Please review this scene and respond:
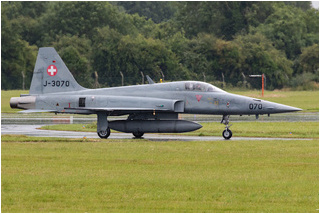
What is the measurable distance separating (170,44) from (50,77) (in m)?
48.4

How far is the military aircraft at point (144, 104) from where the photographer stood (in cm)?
2448

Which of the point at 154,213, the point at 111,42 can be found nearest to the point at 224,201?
the point at 154,213

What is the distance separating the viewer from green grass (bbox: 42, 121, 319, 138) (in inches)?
1035

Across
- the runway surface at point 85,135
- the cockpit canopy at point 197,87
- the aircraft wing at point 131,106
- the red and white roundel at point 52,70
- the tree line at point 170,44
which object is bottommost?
the runway surface at point 85,135

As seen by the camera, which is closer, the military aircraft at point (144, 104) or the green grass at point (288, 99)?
the military aircraft at point (144, 104)

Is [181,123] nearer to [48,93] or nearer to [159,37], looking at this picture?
[48,93]

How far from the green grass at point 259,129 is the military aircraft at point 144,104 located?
1.71 m

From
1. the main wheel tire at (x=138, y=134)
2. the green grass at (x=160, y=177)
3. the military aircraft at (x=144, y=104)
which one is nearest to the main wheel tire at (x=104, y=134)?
the military aircraft at (x=144, y=104)

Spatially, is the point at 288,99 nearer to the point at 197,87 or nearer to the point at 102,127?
the point at 197,87

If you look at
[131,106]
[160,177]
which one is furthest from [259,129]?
[160,177]

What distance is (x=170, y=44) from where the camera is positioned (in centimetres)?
7338

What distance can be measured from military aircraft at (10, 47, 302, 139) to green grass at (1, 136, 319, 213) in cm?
347

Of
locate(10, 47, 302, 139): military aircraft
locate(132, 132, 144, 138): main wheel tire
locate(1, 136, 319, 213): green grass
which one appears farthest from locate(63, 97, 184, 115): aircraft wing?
locate(1, 136, 319, 213): green grass

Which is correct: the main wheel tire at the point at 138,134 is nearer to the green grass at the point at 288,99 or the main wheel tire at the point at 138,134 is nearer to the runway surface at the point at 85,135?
the runway surface at the point at 85,135
